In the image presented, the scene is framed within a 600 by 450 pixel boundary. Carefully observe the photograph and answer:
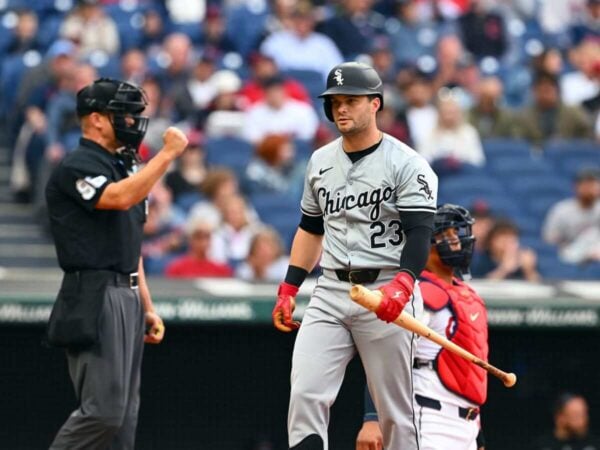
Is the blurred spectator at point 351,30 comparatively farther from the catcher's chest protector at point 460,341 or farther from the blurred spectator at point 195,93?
the catcher's chest protector at point 460,341

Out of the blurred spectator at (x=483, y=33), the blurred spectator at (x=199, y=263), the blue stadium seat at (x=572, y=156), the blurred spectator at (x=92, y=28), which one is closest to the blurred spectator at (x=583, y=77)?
the blurred spectator at (x=483, y=33)

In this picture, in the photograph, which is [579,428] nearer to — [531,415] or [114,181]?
[531,415]

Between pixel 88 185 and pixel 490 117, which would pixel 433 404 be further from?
pixel 490 117

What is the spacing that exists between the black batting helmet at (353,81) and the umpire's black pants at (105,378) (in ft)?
4.10

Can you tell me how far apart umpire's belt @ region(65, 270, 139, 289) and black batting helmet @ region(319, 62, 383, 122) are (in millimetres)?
1173

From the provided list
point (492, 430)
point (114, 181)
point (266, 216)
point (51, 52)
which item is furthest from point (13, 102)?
point (114, 181)

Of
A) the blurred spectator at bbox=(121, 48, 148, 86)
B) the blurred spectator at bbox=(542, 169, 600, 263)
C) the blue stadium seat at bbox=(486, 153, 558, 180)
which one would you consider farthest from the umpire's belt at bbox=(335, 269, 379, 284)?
Result: the blurred spectator at bbox=(121, 48, 148, 86)

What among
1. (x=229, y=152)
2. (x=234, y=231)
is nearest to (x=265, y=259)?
(x=234, y=231)

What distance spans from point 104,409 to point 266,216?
4350mm

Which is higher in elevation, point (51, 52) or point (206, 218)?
point (51, 52)

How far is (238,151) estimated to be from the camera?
420 inches

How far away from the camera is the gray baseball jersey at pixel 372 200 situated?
5215mm

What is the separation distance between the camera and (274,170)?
34.3 ft

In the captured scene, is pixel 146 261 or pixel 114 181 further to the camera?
pixel 146 261
